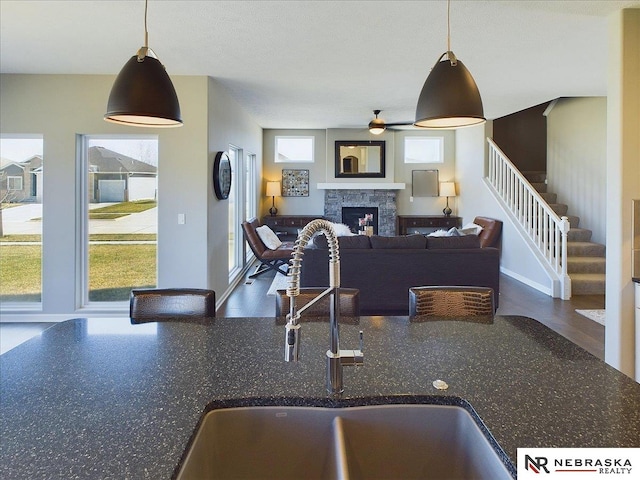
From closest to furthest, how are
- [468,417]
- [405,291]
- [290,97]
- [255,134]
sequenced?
[468,417], [405,291], [290,97], [255,134]

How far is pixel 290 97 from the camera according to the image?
619 cm

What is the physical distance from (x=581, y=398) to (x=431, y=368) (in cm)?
40

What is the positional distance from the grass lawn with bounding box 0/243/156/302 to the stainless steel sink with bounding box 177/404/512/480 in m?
4.33

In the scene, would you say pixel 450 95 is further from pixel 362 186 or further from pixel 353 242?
pixel 362 186

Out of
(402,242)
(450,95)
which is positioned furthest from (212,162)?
(450,95)

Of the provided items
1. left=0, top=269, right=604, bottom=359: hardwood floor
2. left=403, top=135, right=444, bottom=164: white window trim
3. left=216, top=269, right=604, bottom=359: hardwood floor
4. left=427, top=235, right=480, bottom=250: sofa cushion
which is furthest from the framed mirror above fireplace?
left=427, top=235, right=480, bottom=250: sofa cushion

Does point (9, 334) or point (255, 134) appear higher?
point (255, 134)

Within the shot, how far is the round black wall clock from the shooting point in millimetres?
5193

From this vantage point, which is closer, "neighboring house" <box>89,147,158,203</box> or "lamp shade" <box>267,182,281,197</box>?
"neighboring house" <box>89,147,158,203</box>

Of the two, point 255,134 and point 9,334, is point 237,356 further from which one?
point 255,134

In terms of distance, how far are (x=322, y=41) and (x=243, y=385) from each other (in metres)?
3.33

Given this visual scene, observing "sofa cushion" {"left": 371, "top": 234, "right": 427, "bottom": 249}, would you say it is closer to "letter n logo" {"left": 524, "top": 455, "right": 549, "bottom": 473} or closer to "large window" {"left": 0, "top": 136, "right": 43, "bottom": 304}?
"large window" {"left": 0, "top": 136, "right": 43, "bottom": 304}

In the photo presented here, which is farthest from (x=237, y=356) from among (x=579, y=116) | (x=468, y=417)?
(x=579, y=116)

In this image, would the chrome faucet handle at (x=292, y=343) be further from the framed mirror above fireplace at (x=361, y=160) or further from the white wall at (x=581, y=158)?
the framed mirror above fireplace at (x=361, y=160)
